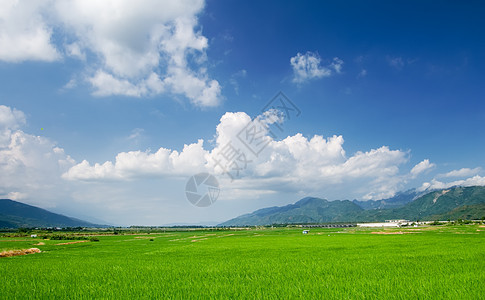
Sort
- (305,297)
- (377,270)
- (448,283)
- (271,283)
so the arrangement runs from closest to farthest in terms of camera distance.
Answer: (305,297) < (448,283) < (271,283) < (377,270)

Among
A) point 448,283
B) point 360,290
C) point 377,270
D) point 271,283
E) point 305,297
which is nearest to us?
point 305,297

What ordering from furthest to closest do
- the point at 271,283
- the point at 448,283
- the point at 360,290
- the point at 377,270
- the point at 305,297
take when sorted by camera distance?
1. the point at 377,270
2. the point at 271,283
3. the point at 448,283
4. the point at 360,290
5. the point at 305,297

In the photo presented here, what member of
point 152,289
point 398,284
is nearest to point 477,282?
point 398,284

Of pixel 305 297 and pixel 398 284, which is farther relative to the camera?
pixel 398 284

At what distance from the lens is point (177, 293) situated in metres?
9.10

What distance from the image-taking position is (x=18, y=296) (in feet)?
31.1

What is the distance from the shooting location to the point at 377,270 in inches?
495

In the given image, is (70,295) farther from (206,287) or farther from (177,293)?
(206,287)

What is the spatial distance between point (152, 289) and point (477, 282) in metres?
11.8

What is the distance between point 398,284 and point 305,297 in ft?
12.9

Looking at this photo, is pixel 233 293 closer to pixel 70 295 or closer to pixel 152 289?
pixel 152 289

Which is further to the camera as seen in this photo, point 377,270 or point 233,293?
point 377,270

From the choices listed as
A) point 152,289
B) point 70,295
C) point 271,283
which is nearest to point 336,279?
point 271,283

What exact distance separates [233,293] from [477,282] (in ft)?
28.7
